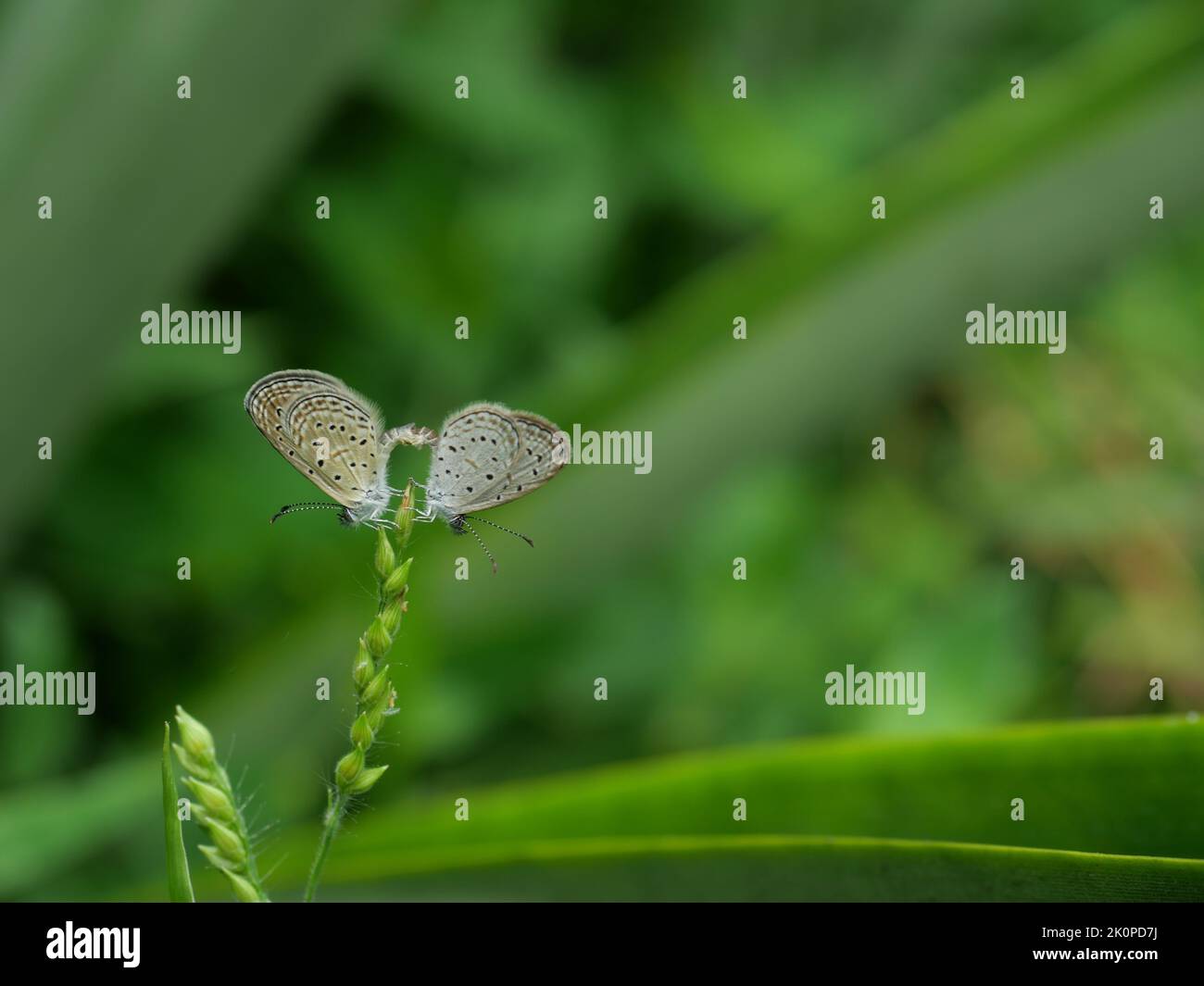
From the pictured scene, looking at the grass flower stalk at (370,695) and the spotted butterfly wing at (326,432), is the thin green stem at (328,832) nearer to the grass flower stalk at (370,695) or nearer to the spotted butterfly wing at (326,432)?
the grass flower stalk at (370,695)

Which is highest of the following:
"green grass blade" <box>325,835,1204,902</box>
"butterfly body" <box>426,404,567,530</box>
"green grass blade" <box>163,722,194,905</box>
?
"butterfly body" <box>426,404,567,530</box>

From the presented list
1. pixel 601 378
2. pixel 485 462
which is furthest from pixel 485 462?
pixel 601 378

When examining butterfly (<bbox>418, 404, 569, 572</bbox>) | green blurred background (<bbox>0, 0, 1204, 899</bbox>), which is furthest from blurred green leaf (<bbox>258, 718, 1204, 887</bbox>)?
butterfly (<bbox>418, 404, 569, 572</bbox>)

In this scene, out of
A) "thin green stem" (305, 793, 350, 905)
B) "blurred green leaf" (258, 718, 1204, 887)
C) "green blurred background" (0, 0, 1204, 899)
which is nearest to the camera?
"thin green stem" (305, 793, 350, 905)

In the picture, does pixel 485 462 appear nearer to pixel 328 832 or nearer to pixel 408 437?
pixel 408 437

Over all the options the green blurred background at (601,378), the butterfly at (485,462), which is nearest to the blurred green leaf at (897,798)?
the green blurred background at (601,378)

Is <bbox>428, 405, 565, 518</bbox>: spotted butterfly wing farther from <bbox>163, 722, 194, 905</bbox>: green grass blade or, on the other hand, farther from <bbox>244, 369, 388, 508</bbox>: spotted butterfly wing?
<bbox>163, 722, 194, 905</bbox>: green grass blade
